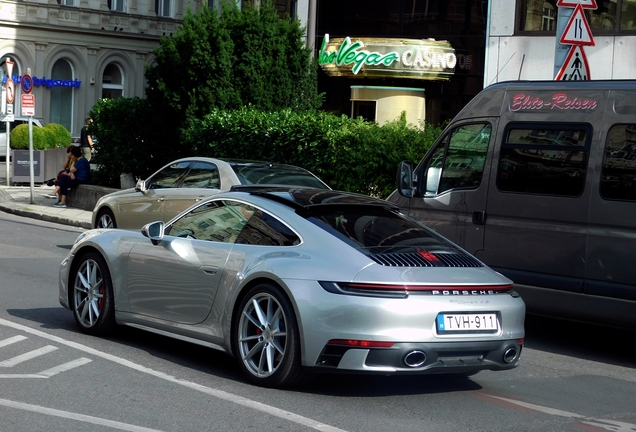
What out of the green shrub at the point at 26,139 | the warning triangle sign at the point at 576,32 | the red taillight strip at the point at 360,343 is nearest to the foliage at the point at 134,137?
the green shrub at the point at 26,139

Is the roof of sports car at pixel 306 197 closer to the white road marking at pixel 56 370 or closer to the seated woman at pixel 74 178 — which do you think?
the white road marking at pixel 56 370

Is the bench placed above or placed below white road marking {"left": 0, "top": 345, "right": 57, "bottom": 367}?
below

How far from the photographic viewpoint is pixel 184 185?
1453 cm

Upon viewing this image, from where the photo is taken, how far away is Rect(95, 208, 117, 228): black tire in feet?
51.6

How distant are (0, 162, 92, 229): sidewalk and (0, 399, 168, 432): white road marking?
45.2 feet

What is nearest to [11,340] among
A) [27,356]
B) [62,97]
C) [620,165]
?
[27,356]

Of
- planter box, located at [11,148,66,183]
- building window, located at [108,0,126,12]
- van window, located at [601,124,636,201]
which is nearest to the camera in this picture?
van window, located at [601,124,636,201]

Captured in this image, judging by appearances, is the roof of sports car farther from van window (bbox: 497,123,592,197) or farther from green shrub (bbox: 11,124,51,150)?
green shrub (bbox: 11,124,51,150)

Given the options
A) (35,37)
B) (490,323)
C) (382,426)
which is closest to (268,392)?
(382,426)

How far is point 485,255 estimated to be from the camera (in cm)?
984

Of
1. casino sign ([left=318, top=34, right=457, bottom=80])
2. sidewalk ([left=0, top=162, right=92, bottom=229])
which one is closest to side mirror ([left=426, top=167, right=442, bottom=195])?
sidewalk ([left=0, top=162, right=92, bottom=229])

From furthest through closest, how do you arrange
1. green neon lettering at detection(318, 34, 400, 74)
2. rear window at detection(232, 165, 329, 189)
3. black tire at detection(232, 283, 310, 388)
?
green neon lettering at detection(318, 34, 400, 74) < rear window at detection(232, 165, 329, 189) < black tire at detection(232, 283, 310, 388)

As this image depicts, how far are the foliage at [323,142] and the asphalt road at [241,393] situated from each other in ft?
25.3

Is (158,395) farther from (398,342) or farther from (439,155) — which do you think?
(439,155)
